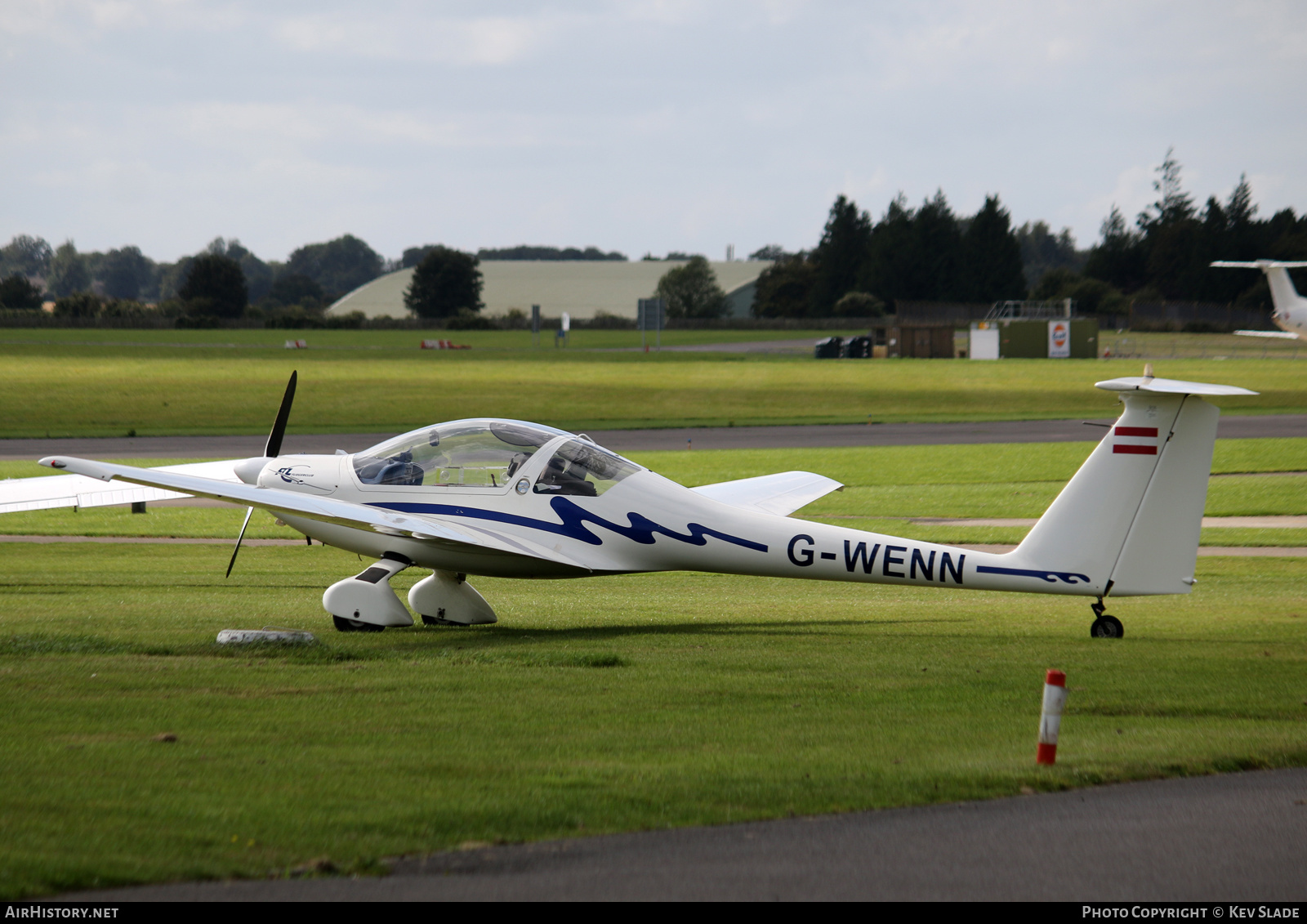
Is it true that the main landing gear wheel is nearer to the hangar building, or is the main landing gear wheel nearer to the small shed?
the small shed

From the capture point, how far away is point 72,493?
1560cm

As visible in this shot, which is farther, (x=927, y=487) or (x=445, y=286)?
(x=445, y=286)

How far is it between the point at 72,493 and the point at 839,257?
144 m

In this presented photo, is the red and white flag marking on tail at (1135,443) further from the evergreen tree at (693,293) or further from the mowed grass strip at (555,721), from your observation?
the evergreen tree at (693,293)

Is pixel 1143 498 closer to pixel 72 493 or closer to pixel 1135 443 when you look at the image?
pixel 1135 443

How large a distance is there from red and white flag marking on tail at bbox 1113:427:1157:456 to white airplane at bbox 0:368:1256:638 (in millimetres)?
12

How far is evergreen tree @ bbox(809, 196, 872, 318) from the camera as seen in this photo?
151 m

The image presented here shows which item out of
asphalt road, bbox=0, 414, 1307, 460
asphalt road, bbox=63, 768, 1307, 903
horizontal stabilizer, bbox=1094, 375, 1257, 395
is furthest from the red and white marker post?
asphalt road, bbox=0, 414, 1307, 460

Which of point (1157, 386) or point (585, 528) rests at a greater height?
point (1157, 386)

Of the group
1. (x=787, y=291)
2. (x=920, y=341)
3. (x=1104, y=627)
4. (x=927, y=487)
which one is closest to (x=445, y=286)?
(x=787, y=291)

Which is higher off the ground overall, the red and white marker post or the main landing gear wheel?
the red and white marker post

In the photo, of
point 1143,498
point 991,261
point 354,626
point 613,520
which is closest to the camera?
point 1143,498

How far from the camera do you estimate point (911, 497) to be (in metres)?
26.6

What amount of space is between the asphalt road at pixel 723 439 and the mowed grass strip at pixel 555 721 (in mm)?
22701
